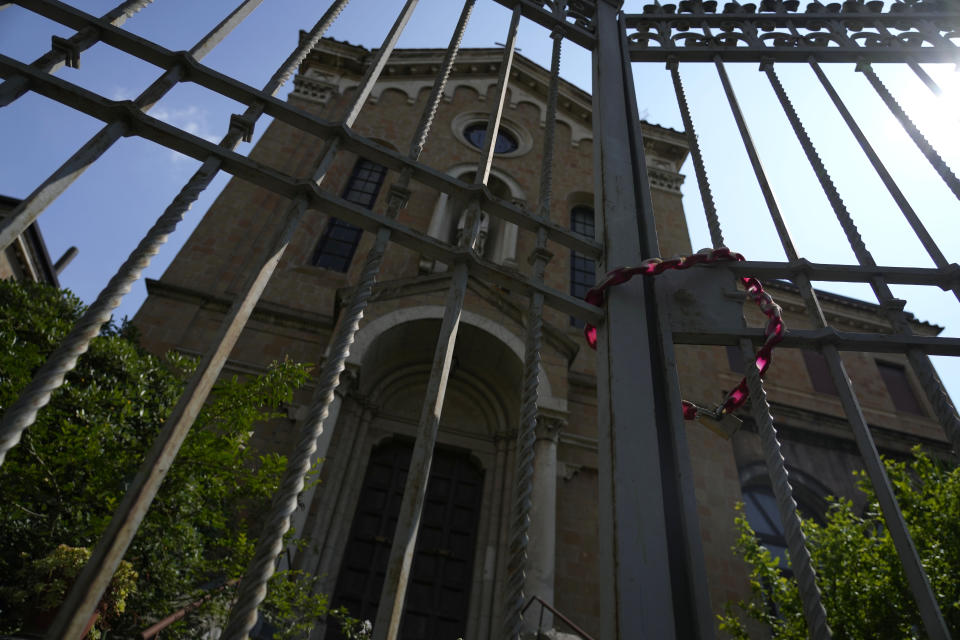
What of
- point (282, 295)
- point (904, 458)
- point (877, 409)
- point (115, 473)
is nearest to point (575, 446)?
point (282, 295)

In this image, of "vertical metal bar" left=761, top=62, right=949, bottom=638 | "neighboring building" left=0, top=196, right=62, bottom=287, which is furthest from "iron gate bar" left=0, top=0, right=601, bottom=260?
"neighboring building" left=0, top=196, right=62, bottom=287

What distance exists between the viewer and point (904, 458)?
12148 millimetres

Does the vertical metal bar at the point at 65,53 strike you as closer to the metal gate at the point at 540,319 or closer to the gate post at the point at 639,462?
the metal gate at the point at 540,319

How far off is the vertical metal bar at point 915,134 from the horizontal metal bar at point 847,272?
22.3 inches

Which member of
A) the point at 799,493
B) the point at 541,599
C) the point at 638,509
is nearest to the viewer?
the point at 638,509

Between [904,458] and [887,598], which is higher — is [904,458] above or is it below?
above

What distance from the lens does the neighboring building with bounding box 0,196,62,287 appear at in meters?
Answer: 12.8

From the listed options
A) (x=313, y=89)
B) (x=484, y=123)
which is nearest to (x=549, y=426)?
(x=484, y=123)

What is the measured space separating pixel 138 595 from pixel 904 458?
14.3 metres

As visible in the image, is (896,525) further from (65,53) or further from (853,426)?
(65,53)

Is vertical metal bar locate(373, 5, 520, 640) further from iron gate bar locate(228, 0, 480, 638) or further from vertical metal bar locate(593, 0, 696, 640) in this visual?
vertical metal bar locate(593, 0, 696, 640)

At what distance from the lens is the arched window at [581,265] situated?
39.4ft

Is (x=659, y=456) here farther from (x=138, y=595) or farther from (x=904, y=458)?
(x=904, y=458)

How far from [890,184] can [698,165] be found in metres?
0.84
